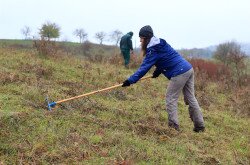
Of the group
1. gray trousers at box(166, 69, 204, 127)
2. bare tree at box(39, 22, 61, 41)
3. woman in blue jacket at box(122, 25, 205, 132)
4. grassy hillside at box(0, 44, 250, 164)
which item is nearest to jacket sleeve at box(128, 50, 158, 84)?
woman in blue jacket at box(122, 25, 205, 132)

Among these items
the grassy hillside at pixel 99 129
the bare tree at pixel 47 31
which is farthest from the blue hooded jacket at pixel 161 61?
the bare tree at pixel 47 31

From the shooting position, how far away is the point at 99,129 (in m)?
6.27

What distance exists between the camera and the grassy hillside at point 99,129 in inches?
204

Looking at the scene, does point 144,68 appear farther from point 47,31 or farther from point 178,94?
point 47,31

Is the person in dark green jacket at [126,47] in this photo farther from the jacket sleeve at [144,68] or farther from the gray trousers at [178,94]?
the jacket sleeve at [144,68]

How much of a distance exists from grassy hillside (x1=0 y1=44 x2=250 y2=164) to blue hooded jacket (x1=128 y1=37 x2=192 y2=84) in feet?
2.98

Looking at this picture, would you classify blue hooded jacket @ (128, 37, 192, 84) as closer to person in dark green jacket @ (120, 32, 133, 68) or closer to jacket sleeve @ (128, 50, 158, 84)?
jacket sleeve @ (128, 50, 158, 84)

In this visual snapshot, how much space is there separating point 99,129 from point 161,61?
150cm

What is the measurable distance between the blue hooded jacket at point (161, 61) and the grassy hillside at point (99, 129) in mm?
907

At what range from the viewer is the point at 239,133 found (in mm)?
8180

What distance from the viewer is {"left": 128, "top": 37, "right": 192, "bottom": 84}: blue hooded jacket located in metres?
6.47

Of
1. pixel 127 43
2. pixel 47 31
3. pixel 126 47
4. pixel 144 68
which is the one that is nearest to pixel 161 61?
pixel 144 68

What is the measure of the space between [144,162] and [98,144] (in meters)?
0.74

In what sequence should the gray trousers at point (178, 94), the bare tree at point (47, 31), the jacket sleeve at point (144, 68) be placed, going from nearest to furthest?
the jacket sleeve at point (144, 68)
the gray trousers at point (178, 94)
the bare tree at point (47, 31)
